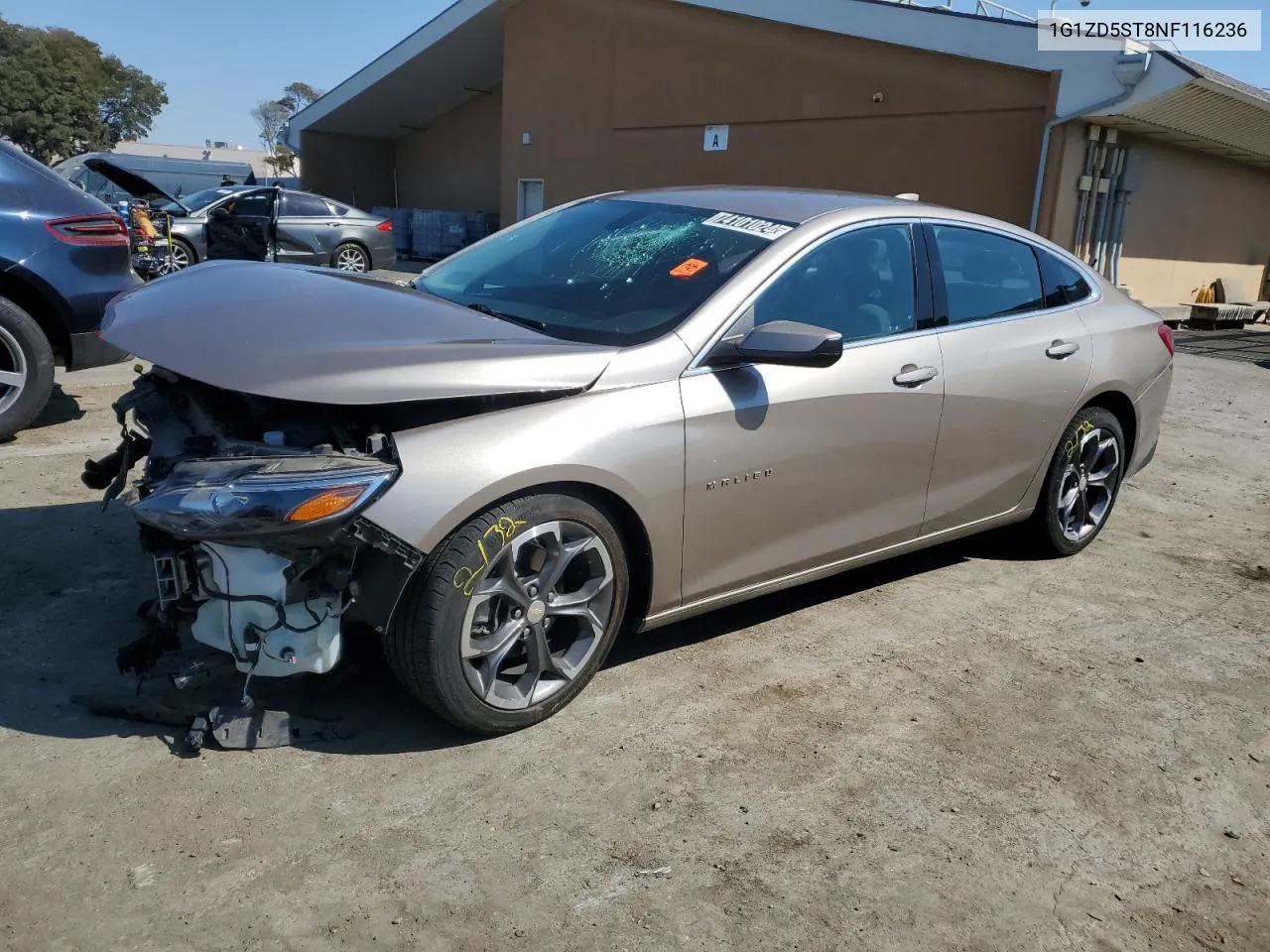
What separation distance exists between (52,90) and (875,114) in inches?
2334

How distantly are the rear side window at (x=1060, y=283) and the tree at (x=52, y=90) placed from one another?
201 feet

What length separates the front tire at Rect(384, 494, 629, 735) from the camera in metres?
2.83

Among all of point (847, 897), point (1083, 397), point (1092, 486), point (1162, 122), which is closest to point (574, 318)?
point (847, 897)

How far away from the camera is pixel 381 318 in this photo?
3.20m

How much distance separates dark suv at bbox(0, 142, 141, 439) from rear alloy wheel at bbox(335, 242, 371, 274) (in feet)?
38.6

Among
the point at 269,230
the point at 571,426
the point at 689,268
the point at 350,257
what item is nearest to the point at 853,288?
the point at 689,268

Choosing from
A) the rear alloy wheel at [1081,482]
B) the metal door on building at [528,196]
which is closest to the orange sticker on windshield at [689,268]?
the rear alloy wheel at [1081,482]

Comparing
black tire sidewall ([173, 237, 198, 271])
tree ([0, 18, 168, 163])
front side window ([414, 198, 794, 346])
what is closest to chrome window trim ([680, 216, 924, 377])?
front side window ([414, 198, 794, 346])

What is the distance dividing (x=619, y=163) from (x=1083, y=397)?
629 inches

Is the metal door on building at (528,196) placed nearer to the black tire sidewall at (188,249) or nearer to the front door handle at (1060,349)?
the black tire sidewall at (188,249)

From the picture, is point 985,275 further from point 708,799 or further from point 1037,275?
point 708,799

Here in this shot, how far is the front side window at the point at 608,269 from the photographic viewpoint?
3.48m

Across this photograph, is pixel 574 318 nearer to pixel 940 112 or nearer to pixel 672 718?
pixel 672 718

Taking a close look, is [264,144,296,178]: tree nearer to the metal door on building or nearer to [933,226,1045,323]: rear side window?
the metal door on building
